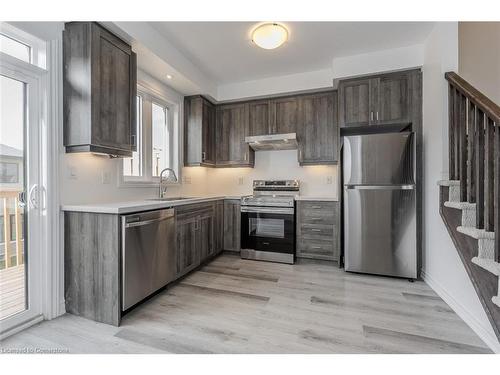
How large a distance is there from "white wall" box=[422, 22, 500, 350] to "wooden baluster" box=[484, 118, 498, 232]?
663 mm

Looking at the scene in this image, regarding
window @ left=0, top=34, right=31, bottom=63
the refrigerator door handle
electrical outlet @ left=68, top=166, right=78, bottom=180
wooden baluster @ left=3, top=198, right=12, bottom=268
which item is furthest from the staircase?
window @ left=0, top=34, right=31, bottom=63

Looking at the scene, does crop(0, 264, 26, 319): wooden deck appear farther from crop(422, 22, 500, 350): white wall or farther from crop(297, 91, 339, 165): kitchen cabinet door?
crop(422, 22, 500, 350): white wall

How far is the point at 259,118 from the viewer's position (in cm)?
388

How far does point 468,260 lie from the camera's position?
171cm

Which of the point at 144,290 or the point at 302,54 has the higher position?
the point at 302,54

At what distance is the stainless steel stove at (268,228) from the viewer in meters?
3.38

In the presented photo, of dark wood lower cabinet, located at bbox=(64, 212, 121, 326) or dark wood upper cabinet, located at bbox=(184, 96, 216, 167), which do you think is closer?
dark wood lower cabinet, located at bbox=(64, 212, 121, 326)

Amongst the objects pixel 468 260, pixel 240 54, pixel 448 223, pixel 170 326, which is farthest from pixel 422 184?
pixel 170 326

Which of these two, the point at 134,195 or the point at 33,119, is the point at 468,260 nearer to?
the point at 134,195

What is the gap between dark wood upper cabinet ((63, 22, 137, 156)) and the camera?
2.00 metres

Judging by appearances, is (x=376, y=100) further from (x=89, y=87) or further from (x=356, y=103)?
(x=89, y=87)

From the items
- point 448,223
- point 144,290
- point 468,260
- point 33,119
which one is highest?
point 33,119

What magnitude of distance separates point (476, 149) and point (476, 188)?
0.27 metres
